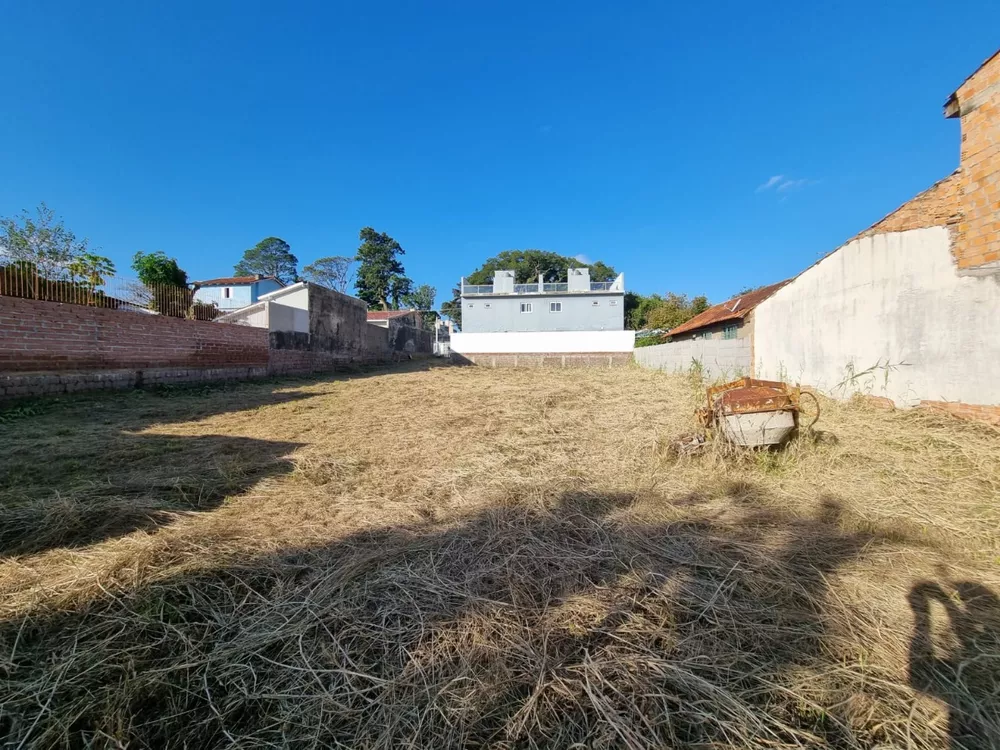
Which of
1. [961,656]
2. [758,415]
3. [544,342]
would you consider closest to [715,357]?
[758,415]

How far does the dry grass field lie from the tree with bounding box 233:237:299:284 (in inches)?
2121

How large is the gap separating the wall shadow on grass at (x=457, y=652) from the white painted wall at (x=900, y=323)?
4496 mm

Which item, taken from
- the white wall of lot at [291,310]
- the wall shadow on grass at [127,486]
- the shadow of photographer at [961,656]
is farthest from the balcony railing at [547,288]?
the shadow of photographer at [961,656]

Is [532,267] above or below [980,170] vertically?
above

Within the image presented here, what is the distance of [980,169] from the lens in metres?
4.57

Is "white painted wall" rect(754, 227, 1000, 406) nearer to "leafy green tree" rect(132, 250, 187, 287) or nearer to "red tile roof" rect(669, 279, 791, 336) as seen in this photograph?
"red tile roof" rect(669, 279, 791, 336)

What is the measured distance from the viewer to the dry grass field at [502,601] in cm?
126

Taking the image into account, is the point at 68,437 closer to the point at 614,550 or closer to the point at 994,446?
the point at 614,550

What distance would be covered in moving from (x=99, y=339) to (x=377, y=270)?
37500 millimetres

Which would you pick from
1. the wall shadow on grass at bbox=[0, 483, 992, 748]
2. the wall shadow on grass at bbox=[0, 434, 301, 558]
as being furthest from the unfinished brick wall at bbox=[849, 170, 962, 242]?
the wall shadow on grass at bbox=[0, 434, 301, 558]

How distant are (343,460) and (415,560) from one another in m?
2.10

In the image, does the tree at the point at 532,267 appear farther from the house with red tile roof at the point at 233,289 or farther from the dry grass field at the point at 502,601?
the dry grass field at the point at 502,601

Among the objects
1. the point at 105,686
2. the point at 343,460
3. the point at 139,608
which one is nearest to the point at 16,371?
the point at 343,460

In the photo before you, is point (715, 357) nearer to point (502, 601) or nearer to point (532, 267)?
point (502, 601)
